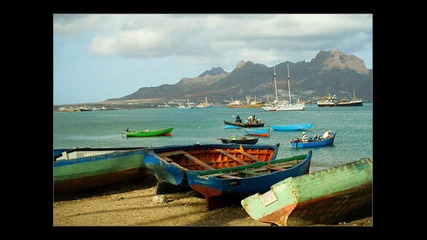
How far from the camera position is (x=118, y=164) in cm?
893

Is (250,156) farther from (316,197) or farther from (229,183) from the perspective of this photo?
(316,197)

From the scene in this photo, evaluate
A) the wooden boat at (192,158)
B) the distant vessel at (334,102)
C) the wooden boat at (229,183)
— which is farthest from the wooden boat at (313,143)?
the distant vessel at (334,102)

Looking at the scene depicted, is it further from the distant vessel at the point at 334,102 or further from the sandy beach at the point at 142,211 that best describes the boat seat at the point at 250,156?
the distant vessel at the point at 334,102

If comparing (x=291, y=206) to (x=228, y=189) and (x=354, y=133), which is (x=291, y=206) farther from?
(x=354, y=133)

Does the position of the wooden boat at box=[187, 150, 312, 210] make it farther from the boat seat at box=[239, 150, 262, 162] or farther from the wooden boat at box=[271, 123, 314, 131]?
the wooden boat at box=[271, 123, 314, 131]

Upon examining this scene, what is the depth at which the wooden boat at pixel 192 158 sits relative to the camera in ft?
25.9

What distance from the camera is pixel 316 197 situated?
18.9 feet

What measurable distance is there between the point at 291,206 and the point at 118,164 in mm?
4510

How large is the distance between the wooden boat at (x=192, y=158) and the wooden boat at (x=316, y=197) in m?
2.05

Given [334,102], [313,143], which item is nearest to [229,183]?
[313,143]
